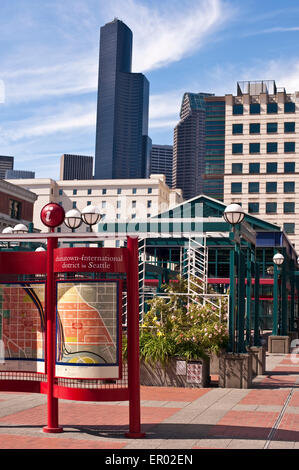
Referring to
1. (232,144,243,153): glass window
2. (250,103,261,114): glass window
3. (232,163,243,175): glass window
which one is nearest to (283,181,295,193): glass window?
(232,163,243,175): glass window

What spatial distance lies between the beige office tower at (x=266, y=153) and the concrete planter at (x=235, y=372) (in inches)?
2840

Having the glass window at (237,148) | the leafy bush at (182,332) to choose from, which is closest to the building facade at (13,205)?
the glass window at (237,148)

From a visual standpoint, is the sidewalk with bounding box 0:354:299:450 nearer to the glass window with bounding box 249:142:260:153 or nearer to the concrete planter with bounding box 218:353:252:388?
the concrete planter with bounding box 218:353:252:388

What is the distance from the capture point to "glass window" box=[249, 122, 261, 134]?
90875mm

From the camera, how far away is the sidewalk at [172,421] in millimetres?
11250

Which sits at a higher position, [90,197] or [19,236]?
[90,197]

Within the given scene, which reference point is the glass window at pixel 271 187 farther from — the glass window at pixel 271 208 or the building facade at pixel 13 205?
the building facade at pixel 13 205

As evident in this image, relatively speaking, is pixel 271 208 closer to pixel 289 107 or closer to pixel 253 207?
pixel 253 207

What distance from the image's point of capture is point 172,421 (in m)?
13.4

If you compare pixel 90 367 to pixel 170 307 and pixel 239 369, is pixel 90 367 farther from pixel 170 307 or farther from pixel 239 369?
pixel 170 307

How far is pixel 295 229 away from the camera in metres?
89.3

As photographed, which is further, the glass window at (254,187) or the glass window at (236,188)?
the glass window at (236,188)
